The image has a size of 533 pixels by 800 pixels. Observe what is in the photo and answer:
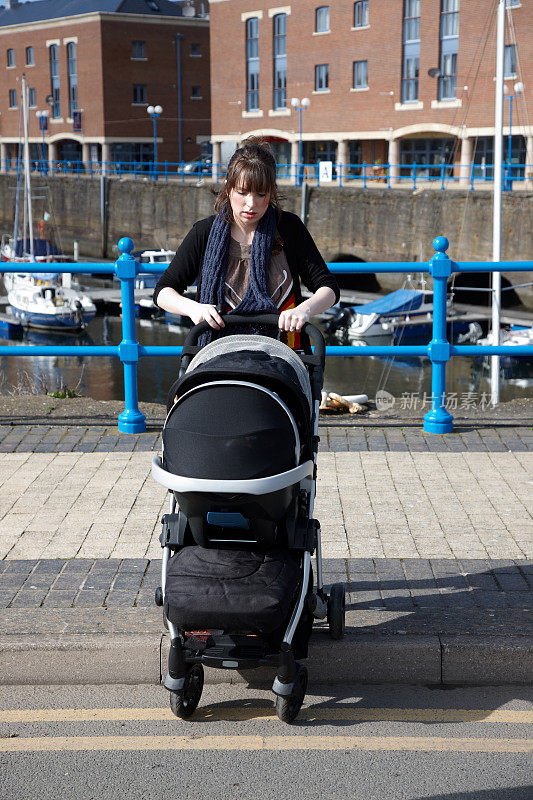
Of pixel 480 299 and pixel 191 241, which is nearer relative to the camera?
pixel 191 241

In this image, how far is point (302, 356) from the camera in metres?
4.28

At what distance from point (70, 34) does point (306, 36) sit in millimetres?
27112

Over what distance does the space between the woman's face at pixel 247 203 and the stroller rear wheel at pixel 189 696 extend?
6.26 ft

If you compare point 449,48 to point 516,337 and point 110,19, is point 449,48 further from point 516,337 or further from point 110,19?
point 110,19

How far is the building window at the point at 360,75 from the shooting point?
5591cm

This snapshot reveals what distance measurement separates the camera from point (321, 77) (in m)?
58.5

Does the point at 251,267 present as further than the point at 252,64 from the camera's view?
No

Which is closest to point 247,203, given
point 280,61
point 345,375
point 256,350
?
point 256,350

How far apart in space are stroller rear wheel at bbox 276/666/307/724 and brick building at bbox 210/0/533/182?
43.5 metres

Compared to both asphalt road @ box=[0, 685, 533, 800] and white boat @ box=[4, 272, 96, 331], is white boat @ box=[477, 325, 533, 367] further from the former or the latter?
asphalt road @ box=[0, 685, 533, 800]

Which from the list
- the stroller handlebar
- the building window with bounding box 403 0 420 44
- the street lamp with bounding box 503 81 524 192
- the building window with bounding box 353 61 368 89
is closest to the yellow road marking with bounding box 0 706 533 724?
the stroller handlebar

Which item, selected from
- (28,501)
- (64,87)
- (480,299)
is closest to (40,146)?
(64,87)

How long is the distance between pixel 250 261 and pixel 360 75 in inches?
2169

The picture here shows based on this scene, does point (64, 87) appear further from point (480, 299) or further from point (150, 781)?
point (150, 781)
